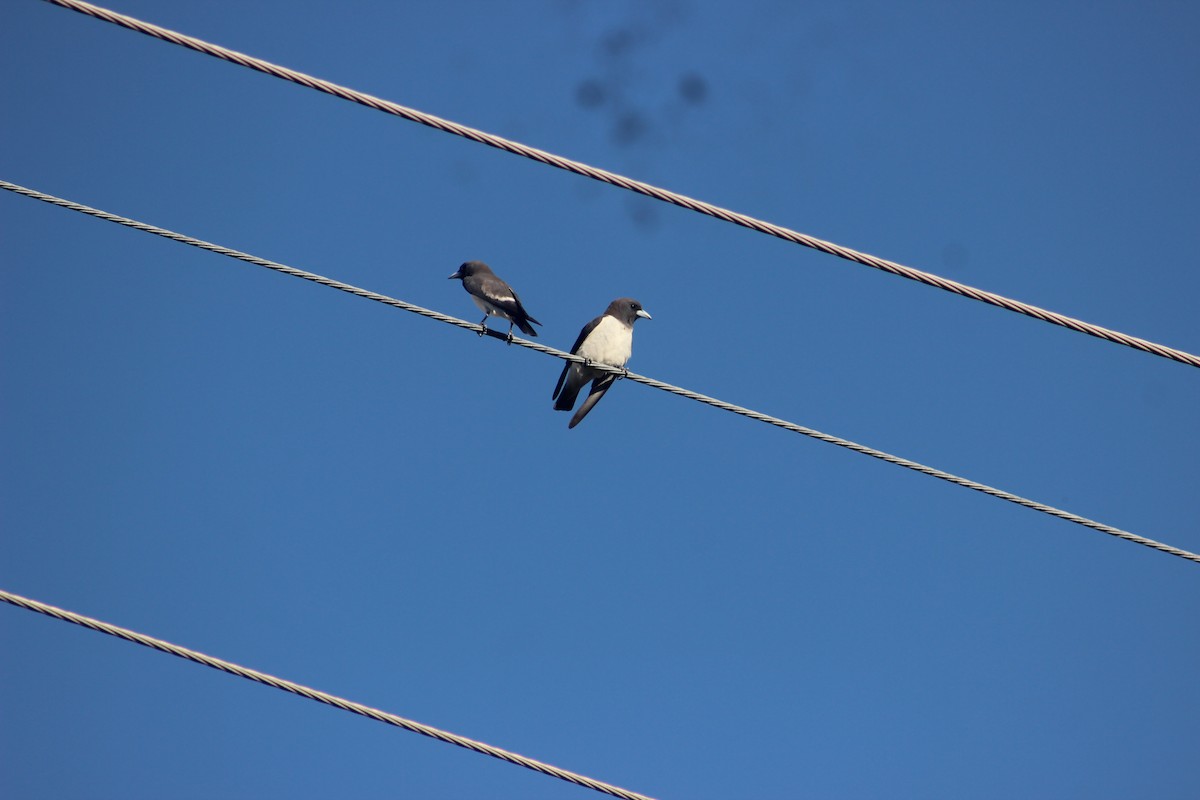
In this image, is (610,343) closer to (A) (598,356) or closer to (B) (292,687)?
(A) (598,356)

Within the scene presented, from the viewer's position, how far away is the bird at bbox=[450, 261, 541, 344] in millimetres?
9711

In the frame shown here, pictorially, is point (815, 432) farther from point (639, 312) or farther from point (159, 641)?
point (639, 312)

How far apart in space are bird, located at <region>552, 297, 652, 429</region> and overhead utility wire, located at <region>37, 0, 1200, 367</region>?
15.0 ft

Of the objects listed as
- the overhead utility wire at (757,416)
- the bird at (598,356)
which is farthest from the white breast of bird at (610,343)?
the overhead utility wire at (757,416)

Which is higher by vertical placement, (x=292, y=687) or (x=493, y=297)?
(x=493, y=297)

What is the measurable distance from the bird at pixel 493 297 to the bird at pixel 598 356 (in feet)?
1.80

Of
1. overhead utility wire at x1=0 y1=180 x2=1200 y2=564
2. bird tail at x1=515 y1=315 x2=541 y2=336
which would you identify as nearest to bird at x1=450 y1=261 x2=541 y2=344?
bird tail at x1=515 y1=315 x2=541 y2=336

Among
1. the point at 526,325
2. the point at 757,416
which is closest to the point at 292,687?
the point at 757,416

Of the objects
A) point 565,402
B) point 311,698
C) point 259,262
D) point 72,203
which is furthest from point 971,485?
point 565,402

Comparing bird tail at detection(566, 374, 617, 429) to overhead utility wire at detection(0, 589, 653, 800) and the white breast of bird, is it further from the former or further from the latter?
overhead utility wire at detection(0, 589, 653, 800)

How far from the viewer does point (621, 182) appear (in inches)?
202

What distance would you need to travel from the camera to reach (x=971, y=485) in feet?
17.7

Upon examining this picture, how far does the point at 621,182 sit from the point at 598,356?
4.76m

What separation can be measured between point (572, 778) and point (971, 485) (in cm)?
224
